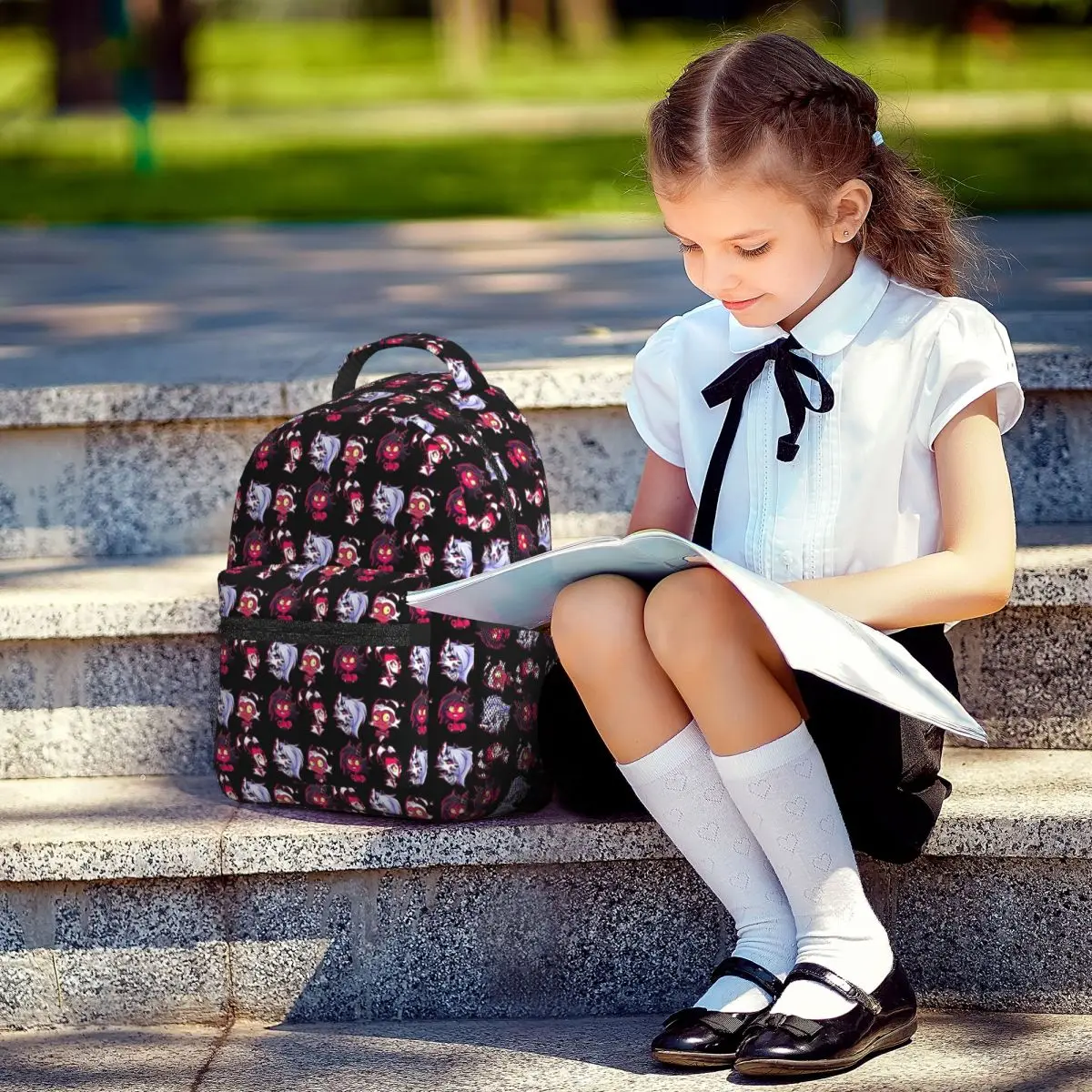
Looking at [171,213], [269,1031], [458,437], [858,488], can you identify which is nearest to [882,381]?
[858,488]

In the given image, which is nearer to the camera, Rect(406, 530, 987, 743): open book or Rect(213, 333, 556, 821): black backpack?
Rect(406, 530, 987, 743): open book

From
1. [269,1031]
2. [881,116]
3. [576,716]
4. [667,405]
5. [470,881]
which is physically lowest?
[269,1031]

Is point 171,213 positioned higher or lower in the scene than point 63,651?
higher

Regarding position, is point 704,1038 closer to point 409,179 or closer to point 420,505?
point 420,505

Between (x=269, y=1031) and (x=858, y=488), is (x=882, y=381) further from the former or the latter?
(x=269, y=1031)

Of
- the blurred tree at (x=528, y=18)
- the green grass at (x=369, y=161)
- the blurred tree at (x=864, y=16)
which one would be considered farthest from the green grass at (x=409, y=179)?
the blurred tree at (x=528, y=18)

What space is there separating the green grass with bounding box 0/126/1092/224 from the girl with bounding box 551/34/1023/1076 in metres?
3.91

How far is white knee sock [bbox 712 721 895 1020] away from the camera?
1984 mm

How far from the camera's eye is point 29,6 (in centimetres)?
2875

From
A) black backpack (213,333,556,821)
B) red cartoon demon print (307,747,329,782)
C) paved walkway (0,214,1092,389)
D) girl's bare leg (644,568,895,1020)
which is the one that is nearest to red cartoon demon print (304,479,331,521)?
black backpack (213,333,556,821)

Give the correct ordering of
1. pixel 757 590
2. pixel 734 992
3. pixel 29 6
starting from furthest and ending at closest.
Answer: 1. pixel 29 6
2. pixel 734 992
3. pixel 757 590

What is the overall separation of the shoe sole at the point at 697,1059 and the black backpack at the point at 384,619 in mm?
415

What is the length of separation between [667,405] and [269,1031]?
0.99 metres

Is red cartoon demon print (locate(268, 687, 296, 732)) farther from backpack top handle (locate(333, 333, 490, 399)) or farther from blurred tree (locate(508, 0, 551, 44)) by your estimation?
blurred tree (locate(508, 0, 551, 44))
